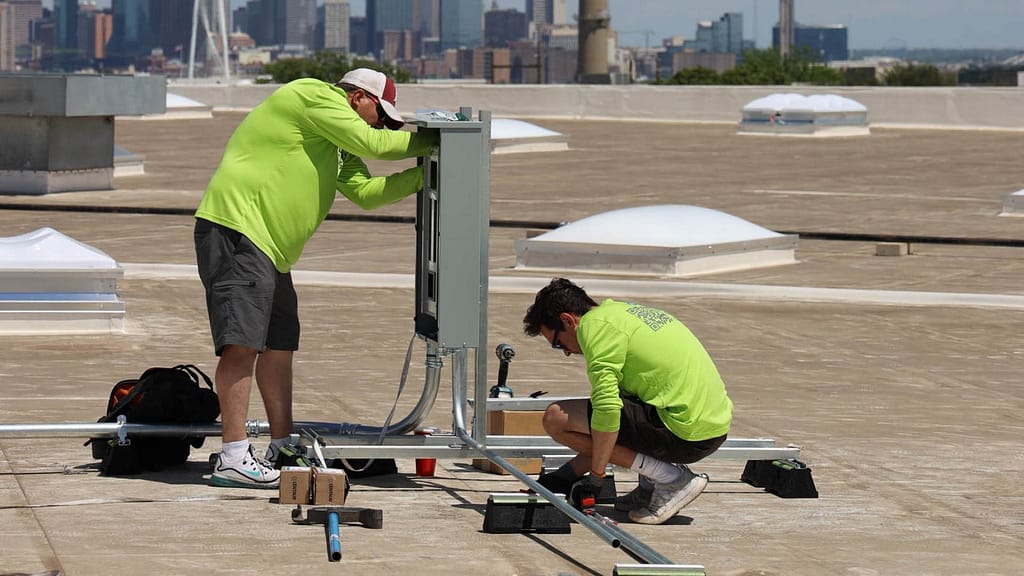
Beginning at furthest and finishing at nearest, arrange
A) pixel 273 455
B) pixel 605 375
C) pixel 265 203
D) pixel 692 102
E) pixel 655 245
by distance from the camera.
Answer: pixel 692 102 < pixel 655 245 < pixel 273 455 < pixel 265 203 < pixel 605 375

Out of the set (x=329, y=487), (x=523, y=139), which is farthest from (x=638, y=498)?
(x=523, y=139)

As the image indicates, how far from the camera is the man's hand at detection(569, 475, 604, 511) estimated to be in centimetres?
693

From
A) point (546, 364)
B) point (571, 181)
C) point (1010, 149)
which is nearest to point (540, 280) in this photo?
point (546, 364)

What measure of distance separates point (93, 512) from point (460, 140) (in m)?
2.04

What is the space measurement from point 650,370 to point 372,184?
5.06 ft

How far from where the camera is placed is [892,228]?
21766 mm

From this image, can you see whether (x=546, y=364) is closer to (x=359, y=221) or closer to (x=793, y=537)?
(x=793, y=537)

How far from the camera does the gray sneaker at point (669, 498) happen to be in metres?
7.07

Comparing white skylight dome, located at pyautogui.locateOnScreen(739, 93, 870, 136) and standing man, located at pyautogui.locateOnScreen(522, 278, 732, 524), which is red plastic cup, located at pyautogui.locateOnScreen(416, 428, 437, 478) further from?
white skylight dome, located at pyautogui.locateOnScreen(739, 93, 870, 136)

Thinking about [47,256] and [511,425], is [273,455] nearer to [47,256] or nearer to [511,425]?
[511,425]

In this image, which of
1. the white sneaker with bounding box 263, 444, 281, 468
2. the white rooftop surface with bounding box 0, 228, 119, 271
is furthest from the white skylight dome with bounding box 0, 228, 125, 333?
the white sneaker with bounding box 263, 444, 281, 468

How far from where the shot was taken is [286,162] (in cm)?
748

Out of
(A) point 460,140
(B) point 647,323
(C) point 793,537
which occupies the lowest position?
(C) point 793,537

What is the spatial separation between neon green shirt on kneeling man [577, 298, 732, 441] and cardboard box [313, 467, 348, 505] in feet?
3.21
